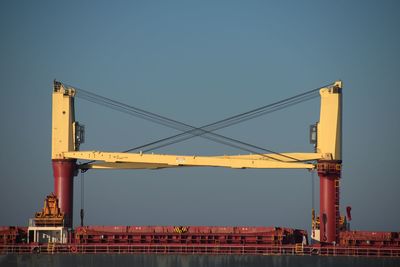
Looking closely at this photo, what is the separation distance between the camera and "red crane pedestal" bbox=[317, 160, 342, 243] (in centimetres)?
12406

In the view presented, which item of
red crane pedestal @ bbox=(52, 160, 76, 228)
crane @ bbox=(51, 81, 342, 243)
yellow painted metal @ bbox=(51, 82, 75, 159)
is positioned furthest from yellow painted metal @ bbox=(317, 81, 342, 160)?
yellow painted metal @ bbox=(51, 82, 75, 159)

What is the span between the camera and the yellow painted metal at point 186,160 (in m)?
127

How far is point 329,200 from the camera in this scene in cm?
12481

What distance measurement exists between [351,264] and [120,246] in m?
19.7

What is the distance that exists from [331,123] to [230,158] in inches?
375

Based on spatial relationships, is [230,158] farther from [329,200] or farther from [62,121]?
[62,121]

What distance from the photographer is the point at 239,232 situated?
12325cm

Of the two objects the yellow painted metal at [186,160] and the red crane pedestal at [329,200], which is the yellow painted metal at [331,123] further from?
the yellow painted metal at [186,160]

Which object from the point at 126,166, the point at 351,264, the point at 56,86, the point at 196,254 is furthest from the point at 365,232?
the point at 56,86

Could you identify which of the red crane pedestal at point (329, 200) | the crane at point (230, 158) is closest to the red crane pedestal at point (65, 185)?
the crane at point (230, 158)

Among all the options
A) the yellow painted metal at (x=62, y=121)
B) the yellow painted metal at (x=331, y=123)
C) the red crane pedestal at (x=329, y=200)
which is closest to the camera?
the red crane pedestal at (x=329, y=200)

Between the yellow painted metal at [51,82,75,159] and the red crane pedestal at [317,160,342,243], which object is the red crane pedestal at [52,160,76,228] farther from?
the red crane pedestal at [317,160,342,243]

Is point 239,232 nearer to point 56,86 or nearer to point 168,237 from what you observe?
point 168,237

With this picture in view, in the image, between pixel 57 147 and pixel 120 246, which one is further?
pixel 57 147
